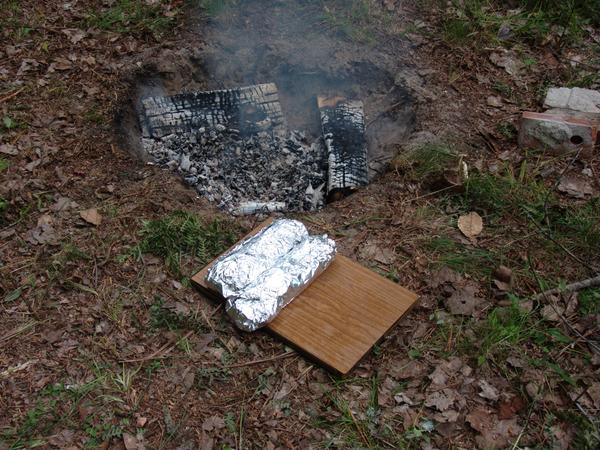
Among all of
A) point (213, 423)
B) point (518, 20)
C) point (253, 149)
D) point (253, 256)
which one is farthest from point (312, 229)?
point (518, 20)

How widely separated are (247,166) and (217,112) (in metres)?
0.52

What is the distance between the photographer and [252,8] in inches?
202

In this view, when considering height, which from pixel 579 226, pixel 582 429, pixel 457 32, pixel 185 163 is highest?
pixel 457 32

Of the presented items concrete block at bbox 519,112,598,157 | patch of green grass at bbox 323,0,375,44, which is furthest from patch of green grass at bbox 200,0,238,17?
concrete block at bbox 519,112,598,157

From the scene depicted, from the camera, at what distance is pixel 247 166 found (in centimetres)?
430

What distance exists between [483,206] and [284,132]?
5.32 ft

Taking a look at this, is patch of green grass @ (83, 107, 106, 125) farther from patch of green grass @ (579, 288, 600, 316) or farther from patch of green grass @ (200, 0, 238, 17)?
patch of green grass @ (579, 288, 600, 316)

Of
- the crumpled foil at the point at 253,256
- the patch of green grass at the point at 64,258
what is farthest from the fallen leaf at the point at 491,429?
the patch of green grass at the point at 64,258

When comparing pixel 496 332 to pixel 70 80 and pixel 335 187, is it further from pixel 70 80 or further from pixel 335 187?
pixel 70 80

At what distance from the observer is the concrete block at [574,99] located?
170 inches

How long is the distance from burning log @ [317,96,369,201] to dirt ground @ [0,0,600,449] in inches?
5.7

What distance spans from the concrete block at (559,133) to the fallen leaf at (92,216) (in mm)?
2772

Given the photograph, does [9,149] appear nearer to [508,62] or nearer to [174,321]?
[174,321]

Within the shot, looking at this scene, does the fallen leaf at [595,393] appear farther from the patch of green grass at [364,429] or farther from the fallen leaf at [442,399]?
the patch of green grass at [364,429]
